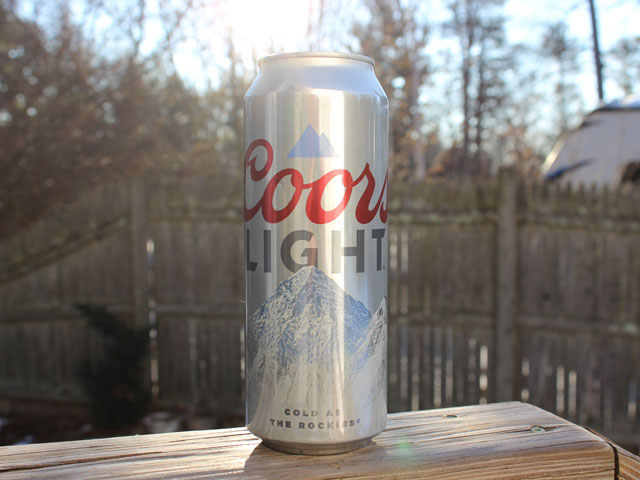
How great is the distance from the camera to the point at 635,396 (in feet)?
14.6

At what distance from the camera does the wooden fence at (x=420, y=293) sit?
4.44 meters

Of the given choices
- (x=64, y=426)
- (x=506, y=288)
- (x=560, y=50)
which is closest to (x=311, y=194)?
(x=506, y=288)

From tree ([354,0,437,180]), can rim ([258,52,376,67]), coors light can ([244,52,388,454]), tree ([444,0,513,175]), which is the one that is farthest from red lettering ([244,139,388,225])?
tree ([444,0,513,175])

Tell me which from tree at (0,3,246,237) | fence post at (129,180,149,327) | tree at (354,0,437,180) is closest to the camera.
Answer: fence post at (129,180,149,327)

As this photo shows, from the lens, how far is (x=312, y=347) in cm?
105

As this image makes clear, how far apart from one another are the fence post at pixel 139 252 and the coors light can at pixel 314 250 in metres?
4.16

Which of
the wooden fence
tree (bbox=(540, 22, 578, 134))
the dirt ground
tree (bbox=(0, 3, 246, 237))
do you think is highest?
tree (bbox=(540, 22, 578, 134))

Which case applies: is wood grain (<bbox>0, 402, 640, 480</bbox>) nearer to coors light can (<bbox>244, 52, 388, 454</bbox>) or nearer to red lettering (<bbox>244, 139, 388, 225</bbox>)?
coors light can (<bbox>244, 52, 388, 454</bbox>)

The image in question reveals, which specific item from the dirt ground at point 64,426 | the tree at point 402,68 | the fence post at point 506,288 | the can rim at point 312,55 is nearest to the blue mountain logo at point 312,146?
the can rim at point 312,55

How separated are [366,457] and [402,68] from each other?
34.8 feet

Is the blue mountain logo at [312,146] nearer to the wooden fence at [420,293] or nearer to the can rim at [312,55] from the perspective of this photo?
the can rim at [312,55]

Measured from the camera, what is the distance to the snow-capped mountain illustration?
1.05m

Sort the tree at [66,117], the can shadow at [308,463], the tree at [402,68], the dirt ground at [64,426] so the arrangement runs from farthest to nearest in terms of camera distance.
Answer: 1. the tree at [402,68]
2. the tree at [66,117]
3. the dirt ground at [64,426]
4. the can shadow at [308,463]

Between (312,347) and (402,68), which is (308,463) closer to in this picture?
(312,347)
